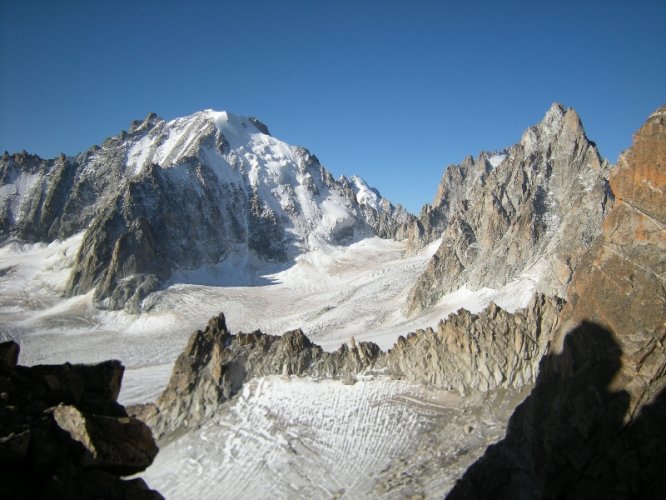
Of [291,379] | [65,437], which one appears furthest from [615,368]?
[291,379]

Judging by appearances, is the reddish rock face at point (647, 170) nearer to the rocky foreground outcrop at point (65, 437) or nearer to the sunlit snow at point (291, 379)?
the sunlit snow at point (291, 379)

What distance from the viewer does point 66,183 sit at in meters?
122

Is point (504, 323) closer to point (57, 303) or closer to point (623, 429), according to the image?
point (623, 429)

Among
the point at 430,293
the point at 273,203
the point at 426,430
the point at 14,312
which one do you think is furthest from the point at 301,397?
the point at 273,203

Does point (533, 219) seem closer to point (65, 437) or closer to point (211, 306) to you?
point (211, 306)

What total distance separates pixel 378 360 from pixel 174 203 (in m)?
88.2

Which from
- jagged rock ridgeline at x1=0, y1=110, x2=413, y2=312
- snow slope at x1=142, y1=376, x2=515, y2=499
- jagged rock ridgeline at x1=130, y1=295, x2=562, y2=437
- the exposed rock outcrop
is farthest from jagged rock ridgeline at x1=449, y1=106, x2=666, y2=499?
jagged rock ridgeline at x1=0, y1=110, x2=413, y2=312

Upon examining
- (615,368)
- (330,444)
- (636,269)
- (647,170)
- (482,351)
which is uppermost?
(647,170)

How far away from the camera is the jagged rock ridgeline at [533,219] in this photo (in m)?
55.1

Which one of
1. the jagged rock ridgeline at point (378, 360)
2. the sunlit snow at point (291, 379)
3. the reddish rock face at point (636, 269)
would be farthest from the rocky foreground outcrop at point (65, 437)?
the jagged rock ridgeline at point (378, 360)

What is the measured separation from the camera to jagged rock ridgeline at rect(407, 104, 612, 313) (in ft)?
181

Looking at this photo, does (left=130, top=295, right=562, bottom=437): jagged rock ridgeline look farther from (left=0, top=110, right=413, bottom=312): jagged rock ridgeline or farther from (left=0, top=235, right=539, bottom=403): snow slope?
(left=0, top=110, right=413, bottom=312): jagged rock ridgeline

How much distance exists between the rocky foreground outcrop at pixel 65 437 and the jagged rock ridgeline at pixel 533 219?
4626 centimetres

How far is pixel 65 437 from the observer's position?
7523mm
